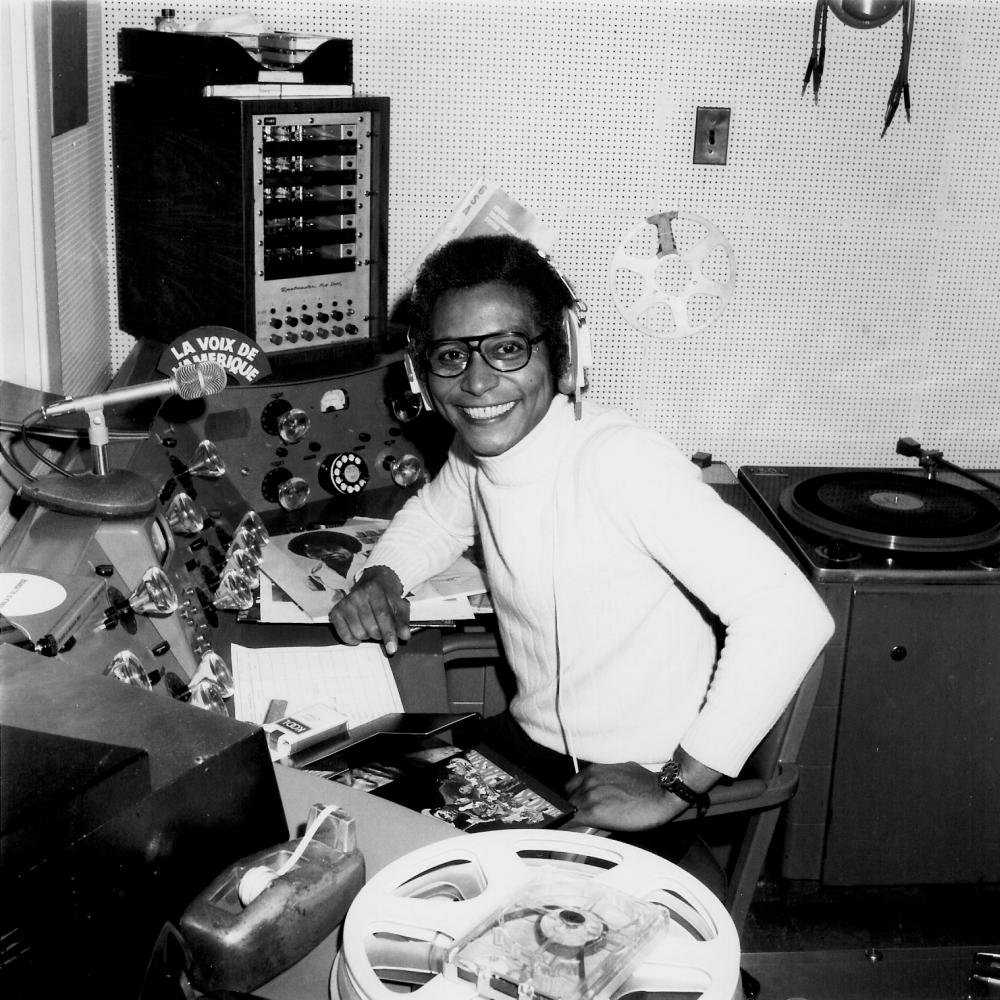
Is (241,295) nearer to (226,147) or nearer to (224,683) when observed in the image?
(226,147)

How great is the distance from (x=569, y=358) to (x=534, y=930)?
103cm

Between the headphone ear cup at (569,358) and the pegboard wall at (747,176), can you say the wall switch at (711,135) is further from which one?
the headphone ear cup at (569,358)

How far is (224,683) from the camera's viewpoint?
1.54m

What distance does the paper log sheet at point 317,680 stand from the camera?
1.58 m

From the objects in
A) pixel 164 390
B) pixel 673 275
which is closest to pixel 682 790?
pixel 164 390

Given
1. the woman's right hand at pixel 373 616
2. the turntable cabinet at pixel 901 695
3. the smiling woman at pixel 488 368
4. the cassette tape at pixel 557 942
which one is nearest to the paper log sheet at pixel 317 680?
the woman's right hand at pixel 373 616

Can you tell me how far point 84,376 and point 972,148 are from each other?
2031 mm

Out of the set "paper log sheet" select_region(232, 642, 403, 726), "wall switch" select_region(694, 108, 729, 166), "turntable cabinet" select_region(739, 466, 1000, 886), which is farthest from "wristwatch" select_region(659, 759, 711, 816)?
"wall switch" select_region(694, 108, 729, 166)

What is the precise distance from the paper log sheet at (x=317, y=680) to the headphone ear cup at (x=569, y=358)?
1.68 ft

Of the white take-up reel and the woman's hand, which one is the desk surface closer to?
the white take-up reel

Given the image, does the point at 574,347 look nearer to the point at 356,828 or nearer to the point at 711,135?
the point at 356,828

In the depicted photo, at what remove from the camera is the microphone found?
1.47 meters

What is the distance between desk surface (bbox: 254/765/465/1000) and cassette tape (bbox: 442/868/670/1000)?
0.62 feet

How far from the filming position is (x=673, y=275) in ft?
8.79
